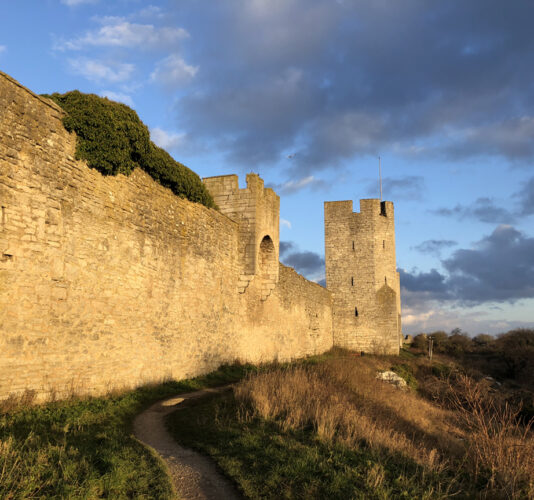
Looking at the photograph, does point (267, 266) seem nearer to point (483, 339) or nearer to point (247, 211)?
point (247, 211)

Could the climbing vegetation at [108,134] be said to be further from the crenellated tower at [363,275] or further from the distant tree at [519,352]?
the distant tree at [519,352]

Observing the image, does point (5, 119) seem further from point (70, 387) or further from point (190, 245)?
point (190, 245)

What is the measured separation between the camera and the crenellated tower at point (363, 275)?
31.9 m

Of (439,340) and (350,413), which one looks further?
(439,340)

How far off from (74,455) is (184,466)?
129 cm

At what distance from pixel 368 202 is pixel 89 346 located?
27535 millimetres

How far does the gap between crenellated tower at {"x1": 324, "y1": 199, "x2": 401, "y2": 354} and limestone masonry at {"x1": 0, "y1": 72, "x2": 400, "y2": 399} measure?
1364 centimetres

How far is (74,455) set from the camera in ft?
16.5

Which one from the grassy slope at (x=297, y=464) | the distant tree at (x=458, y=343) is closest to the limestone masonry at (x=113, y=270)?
the grassy slope at (x=297, y=464)

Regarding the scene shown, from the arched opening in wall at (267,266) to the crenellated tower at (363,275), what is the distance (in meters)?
15.7

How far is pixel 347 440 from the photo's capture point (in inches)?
254

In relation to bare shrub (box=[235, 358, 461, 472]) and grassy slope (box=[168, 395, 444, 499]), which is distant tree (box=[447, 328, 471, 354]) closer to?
bare shrub (box=[235, 358, 461, 472])

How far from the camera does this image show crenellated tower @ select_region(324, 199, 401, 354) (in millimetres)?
31938

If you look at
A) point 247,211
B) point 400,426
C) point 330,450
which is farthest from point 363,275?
point 330,450
